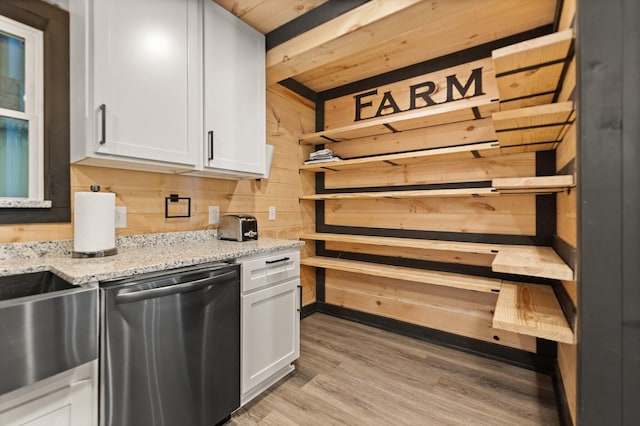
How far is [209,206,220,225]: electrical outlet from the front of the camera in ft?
7.45

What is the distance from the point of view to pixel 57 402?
1.07 meters

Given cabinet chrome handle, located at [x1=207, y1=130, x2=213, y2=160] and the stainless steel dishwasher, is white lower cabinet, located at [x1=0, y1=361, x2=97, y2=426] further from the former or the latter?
cabinet chrome handle, located at [x1=207, y1=130, x2=213, y2=160]

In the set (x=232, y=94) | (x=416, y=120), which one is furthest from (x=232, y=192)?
(x=416, y=120)

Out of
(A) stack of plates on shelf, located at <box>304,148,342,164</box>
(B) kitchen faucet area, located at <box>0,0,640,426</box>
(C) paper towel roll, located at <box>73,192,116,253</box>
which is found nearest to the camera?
(B) kitchen faucet area, located at <box>0,0,640,426</box>

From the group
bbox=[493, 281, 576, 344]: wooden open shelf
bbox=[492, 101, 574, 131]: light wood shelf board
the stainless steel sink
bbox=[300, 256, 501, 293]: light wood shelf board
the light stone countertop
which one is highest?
bbox=[492, 101, 574, 131]: light wood shelf board

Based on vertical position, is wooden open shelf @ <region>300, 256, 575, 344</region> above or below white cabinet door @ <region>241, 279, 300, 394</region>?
above

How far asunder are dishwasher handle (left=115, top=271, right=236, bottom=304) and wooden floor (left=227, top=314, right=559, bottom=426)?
84 centimetres

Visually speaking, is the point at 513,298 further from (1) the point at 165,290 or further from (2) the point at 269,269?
(1) the point at 165,290

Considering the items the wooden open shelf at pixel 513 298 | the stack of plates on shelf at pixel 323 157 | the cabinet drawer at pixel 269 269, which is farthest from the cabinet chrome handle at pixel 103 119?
the wooden open shelf at pixel 513 298

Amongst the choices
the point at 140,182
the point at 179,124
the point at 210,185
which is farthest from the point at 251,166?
the point at 140,182

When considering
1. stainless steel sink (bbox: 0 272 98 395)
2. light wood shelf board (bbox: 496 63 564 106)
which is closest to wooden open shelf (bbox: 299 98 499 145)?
light wood shelf board (bbox: 496 63 564 106)

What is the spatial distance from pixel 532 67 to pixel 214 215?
2.11 m

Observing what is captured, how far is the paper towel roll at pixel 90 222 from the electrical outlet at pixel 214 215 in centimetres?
81

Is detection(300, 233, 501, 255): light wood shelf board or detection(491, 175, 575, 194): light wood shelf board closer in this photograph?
detection(491, 175, 575, 194): light wood shelf board
